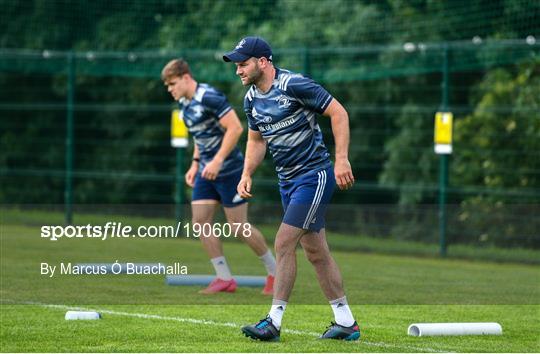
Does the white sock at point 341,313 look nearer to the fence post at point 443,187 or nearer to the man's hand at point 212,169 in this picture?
the man's hand at point 212,169

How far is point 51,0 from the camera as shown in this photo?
26562 mm

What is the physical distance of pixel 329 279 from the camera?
27.6ft

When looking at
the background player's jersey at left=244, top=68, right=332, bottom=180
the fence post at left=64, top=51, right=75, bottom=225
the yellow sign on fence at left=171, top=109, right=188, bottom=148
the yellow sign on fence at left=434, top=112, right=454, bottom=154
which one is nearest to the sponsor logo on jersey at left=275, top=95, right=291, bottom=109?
the background player's jersey at left=244, top=68, right=332, bottom=180

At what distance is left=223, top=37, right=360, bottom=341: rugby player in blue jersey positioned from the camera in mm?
8273

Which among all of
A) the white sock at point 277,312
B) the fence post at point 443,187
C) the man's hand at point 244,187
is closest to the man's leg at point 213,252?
the man's hand at point 244,187

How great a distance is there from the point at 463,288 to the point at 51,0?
16282 millimetres

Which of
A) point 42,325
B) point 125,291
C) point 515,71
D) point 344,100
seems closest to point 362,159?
point 344,100

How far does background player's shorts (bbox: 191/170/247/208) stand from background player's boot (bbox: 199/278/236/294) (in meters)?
0.72

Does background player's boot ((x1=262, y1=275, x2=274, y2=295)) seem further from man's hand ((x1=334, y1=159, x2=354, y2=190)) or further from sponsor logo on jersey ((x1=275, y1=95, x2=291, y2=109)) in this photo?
man's hand ((x1=334, y1=159, x2=354, y2=190))

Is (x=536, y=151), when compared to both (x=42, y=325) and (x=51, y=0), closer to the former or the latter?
(x=42, y=325)

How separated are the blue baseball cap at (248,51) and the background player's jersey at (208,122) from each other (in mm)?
3108

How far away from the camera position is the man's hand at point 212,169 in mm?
11227

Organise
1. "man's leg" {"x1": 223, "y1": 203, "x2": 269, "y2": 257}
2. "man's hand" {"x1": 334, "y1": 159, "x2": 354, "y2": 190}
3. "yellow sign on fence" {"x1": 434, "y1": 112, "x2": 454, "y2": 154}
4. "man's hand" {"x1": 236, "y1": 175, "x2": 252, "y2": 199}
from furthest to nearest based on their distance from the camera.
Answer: "yellow sign on fence" {"x1": 434, "y1": 112, "x2": 454, "y2": 154}
"man's leg" {"x1": 223, "y1": 203, "x2": 269, "y2": 257}
"man's hand" {"x1": 236, "y1": 175, "x2": 252, "y2": 199}
"man's hand" {"x1": 334, "y1": 159, "x2": 354, "y2": 190}

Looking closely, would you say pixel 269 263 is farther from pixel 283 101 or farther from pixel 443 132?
pixel 443 132
